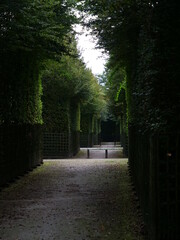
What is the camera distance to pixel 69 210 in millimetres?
8164

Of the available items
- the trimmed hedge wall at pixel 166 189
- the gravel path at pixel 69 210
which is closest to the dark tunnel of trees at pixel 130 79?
the trimmed hedge wall at pixel 166 189

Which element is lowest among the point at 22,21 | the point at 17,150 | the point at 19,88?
the point at 17,150

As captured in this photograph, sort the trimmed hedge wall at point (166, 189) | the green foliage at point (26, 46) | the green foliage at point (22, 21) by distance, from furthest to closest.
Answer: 1. the green foliage at point (26, 46)
2. the green foliage at point (22, 21)
3. the trimmed hedge wall at point (166, 189)

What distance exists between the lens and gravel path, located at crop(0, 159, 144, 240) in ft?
21.2

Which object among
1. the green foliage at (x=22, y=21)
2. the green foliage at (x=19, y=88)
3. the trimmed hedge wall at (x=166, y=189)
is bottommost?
the trimmed hedge wall at (x=166, y=189)

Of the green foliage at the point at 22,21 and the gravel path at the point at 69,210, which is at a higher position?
the green foliage at the point at 22,21

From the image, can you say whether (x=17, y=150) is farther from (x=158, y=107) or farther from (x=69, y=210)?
(x=158, y=107)

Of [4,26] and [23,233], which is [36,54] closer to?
[4,26]

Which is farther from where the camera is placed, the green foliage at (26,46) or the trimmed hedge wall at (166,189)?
the green foliage at (26,46)

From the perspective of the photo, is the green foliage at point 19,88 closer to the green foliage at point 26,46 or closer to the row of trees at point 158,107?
the green foliage at point 26,46

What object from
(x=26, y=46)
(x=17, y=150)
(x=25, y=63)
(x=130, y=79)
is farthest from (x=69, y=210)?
(x=25, y=63)

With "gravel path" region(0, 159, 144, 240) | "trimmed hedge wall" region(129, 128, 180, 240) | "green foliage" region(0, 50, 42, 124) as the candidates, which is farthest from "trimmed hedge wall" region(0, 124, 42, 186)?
"trimmed hedge wall" region(129, 128, 180, 240)

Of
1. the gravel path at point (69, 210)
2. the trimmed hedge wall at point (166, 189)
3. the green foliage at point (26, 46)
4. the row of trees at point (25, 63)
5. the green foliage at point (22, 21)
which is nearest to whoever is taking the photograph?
the trimmed hedge wall at point (166, 189)

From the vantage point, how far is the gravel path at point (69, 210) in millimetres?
6457
